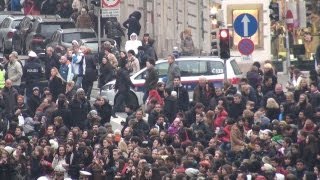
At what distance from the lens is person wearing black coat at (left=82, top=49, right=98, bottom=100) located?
62.5m

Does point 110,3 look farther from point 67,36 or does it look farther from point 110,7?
point 67,36

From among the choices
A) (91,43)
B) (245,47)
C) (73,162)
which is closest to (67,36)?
(91,43)

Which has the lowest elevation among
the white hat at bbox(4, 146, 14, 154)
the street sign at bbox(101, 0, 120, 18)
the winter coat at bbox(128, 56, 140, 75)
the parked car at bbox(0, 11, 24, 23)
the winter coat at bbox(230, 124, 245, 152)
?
the white hat at bbox(4, 146, 14, 154)

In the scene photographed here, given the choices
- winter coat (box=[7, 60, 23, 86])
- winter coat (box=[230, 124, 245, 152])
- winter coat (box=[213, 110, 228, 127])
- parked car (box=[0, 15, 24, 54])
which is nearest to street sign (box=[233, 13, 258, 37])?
winter coat (box=[213, 110, 228, 127])

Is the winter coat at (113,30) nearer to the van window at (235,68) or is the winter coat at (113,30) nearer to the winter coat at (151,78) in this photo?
the van window at (235,68)

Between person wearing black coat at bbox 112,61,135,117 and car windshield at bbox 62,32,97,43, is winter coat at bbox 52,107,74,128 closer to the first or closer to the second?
person wearing black coat at bbox 112,61,135,117

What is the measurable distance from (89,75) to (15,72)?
7.92 ft

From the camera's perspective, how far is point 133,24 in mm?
72500

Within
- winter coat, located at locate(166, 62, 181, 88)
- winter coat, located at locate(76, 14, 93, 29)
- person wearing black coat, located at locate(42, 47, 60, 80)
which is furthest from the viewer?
winter coat, located at locate(76, 14, 93, 29)

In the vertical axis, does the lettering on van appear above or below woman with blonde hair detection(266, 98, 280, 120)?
above

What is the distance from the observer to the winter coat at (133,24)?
237 feet

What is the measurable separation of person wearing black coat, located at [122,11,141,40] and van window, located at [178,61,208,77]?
10115mm

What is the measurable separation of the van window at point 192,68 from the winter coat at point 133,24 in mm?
10115

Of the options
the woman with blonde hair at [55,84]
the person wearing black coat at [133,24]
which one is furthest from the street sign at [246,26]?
the person wearing black coat at [133,24]
